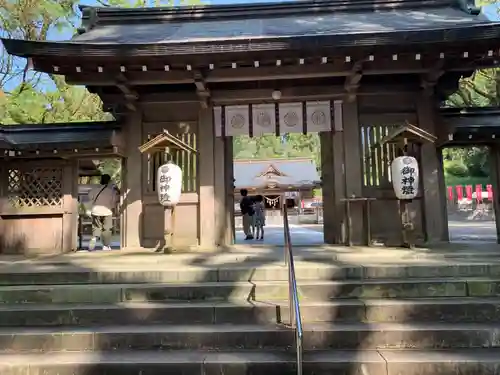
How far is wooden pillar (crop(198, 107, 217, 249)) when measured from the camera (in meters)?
7.44

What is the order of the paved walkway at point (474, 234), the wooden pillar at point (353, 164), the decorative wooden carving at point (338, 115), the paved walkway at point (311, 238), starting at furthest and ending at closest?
1. the paved walkway at point (474, 234)
2. the paved walkway at point (311, 238)
3. the decorative wooden carving at point (338, 115)
4. the wooden pillar at point (353, 164)

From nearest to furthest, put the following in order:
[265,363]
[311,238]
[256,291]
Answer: [265,363]
[256,291]
[311,238]

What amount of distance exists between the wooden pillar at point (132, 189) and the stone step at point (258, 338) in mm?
3636

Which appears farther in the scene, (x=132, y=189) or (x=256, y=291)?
(x=132, y=189)

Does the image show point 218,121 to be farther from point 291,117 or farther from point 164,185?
point 164,185

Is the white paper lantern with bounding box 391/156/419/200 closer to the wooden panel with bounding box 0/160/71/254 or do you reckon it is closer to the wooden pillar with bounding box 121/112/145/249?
the wooden pillar with bounding box 121/112/145/249

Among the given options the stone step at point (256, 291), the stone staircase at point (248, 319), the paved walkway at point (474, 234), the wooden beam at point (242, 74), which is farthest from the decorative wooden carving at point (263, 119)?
the paved walkway at point (474, 234)

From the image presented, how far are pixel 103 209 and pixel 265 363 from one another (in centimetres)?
579

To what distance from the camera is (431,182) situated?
731 cm

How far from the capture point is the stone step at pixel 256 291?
14.8 feet

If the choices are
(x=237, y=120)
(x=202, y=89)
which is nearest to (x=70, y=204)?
(x=202, y=89)

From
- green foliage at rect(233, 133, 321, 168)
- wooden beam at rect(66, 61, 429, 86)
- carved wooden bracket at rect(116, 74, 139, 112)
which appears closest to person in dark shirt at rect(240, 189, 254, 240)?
carved wooden bracket at rect(116, 74, 139, 112)

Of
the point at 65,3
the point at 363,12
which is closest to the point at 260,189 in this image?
the point at 65,3

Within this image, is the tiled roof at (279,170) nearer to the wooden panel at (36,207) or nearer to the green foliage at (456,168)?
the green foliage at (456,168)
